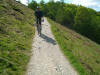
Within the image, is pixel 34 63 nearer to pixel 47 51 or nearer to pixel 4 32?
pixel 47 51

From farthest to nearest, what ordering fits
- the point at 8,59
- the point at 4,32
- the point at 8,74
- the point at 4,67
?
1. the point at 4,32
2. the point at 8,59
3. the point at 4,67
4. the point at 8,74

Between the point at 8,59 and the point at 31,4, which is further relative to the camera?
the point at 31,4

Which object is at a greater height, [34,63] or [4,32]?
[4,32]

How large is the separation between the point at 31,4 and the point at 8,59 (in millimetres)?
71570

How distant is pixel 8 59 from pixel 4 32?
13.0ft

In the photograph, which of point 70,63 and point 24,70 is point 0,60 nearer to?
point 24,70

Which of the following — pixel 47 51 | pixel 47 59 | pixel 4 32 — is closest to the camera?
pixel 47 59

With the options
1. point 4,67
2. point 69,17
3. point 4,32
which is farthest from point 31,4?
point 4,67

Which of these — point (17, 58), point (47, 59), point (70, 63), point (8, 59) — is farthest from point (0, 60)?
point (70, 63)

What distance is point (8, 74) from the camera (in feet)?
18.7

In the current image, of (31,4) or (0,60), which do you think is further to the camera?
(31,4)

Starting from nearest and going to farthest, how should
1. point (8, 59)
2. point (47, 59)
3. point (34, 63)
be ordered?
point (8, 59)
point (34, 63)
point (47, 59)

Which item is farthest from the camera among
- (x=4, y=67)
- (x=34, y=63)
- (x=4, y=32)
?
(x=4, y=32)

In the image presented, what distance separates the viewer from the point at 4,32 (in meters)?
10.4
